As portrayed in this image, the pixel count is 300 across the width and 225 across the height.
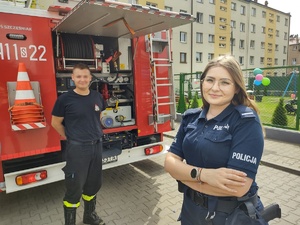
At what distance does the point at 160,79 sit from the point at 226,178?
132 inches

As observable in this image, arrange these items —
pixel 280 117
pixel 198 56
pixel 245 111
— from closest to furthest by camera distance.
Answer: pixel 245 111 < pixel 280 117 < pixel 198 56

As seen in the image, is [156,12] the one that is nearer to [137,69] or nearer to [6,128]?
[137,69]

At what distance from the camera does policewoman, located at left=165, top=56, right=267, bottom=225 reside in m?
1.38

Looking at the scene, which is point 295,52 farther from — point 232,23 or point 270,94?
point 270,94

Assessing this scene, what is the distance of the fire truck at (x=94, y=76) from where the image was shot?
3.09m

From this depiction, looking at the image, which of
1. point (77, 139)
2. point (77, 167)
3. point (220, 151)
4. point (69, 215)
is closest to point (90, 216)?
point (69, 215)

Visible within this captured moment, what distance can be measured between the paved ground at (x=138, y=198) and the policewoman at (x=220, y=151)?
1868 mm

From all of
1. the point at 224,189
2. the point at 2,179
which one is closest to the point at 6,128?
the point at 2,179

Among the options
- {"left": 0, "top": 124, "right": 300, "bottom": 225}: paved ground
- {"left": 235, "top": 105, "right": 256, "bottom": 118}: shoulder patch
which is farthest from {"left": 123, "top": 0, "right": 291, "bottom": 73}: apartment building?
{"left": 235, "top": 105, "right": 256, "bottom": 118}: shoulder patch

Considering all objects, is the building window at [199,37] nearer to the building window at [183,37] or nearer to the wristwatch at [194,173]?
the building window at [183,37]

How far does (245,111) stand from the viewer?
4.86ft

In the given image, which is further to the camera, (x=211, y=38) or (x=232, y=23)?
(x=232, y=23)

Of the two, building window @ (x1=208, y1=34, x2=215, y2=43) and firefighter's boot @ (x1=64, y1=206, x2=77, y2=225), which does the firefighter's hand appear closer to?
firefighter's boot @ (x1=64, y1=206, x2=77, y2=225)

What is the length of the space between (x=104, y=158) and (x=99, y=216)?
886mm
